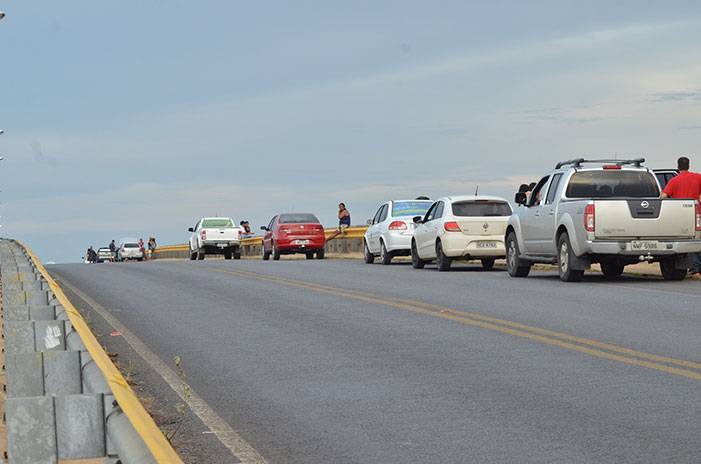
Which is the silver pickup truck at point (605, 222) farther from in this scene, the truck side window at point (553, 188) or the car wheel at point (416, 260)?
the car wheel at point (416, 260)

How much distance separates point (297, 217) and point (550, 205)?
23032 millimetres

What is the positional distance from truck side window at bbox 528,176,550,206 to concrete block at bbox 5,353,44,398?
704 inches

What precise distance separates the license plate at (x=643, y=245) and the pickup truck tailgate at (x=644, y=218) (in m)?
0.10

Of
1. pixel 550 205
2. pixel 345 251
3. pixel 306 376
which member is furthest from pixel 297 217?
pixel 306 376

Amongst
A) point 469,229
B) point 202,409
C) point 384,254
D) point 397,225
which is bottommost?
point 202,409

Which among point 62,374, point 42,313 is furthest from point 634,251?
point 62,374

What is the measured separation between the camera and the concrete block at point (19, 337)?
8.50 m

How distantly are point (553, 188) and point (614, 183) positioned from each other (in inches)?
45.6

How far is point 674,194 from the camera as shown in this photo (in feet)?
77.9

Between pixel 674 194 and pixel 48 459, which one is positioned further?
pixel 674 194

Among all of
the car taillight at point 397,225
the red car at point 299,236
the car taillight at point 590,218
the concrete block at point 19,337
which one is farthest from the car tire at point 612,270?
the red car at point 299,236

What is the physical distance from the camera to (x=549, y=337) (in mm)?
13102

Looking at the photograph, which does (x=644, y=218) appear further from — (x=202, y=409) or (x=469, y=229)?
(x=202, y=409)

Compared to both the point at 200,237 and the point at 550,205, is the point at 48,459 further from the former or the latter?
the point at 200,237
